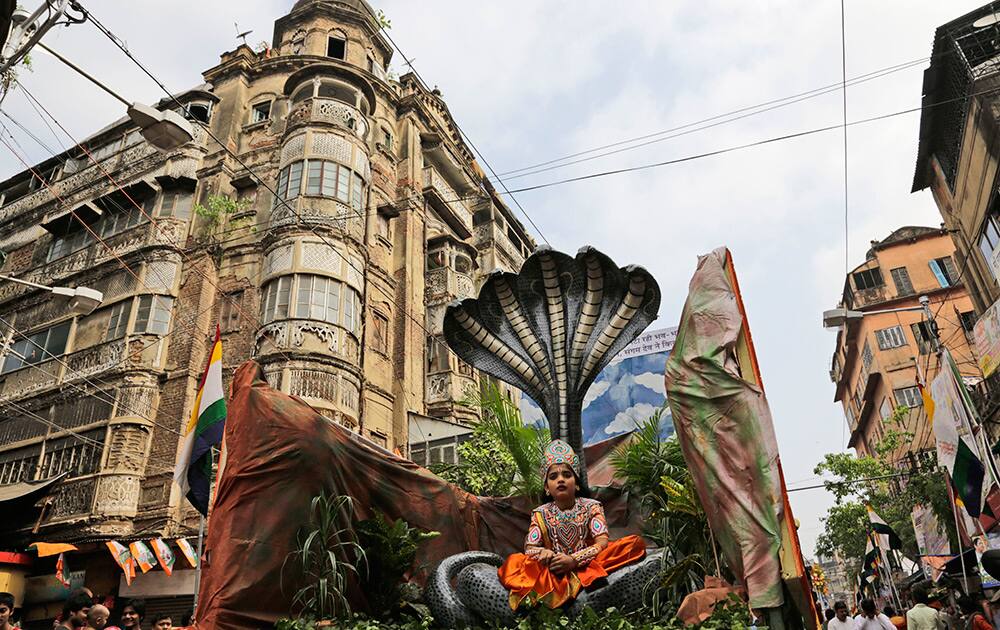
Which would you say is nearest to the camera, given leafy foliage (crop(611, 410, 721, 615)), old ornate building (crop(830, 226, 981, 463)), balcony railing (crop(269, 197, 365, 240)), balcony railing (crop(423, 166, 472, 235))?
leafy foliage (crop(611, 410, 721, 615))

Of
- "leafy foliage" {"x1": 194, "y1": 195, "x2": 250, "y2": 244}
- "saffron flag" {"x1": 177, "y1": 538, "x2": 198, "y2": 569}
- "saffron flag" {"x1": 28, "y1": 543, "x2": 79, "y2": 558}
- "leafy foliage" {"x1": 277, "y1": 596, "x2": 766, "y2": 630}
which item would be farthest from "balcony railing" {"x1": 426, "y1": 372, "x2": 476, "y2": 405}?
"leafy foliage" {"x1": 277, "y1": 596, "x2": 766, "y2": 630}

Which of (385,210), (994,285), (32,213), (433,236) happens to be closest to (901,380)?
(994,285)

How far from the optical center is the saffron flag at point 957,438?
897cm

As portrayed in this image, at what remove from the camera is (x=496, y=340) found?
846 cm

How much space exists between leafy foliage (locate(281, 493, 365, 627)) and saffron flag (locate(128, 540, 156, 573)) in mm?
10699

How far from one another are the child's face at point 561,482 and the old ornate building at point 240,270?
1128cm

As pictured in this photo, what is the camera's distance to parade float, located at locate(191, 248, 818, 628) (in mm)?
4508

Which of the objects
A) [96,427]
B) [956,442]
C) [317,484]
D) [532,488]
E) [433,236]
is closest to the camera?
[317,484]

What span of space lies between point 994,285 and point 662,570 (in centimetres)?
2001

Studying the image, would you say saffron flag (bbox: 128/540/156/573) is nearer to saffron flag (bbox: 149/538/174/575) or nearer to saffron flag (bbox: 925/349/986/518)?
saffron flag (bbox: 149/538/174/575)

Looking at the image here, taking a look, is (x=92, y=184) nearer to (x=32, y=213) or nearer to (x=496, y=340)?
(x=32, y=213)

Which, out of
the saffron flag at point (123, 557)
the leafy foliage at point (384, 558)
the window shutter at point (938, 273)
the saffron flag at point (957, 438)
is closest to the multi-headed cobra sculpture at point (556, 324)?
the leafy foliage at point (384, 558)

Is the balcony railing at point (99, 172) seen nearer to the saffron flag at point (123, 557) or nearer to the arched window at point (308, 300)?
the arched window at point (308, 300)

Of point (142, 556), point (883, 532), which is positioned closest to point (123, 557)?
point (142, 556)
